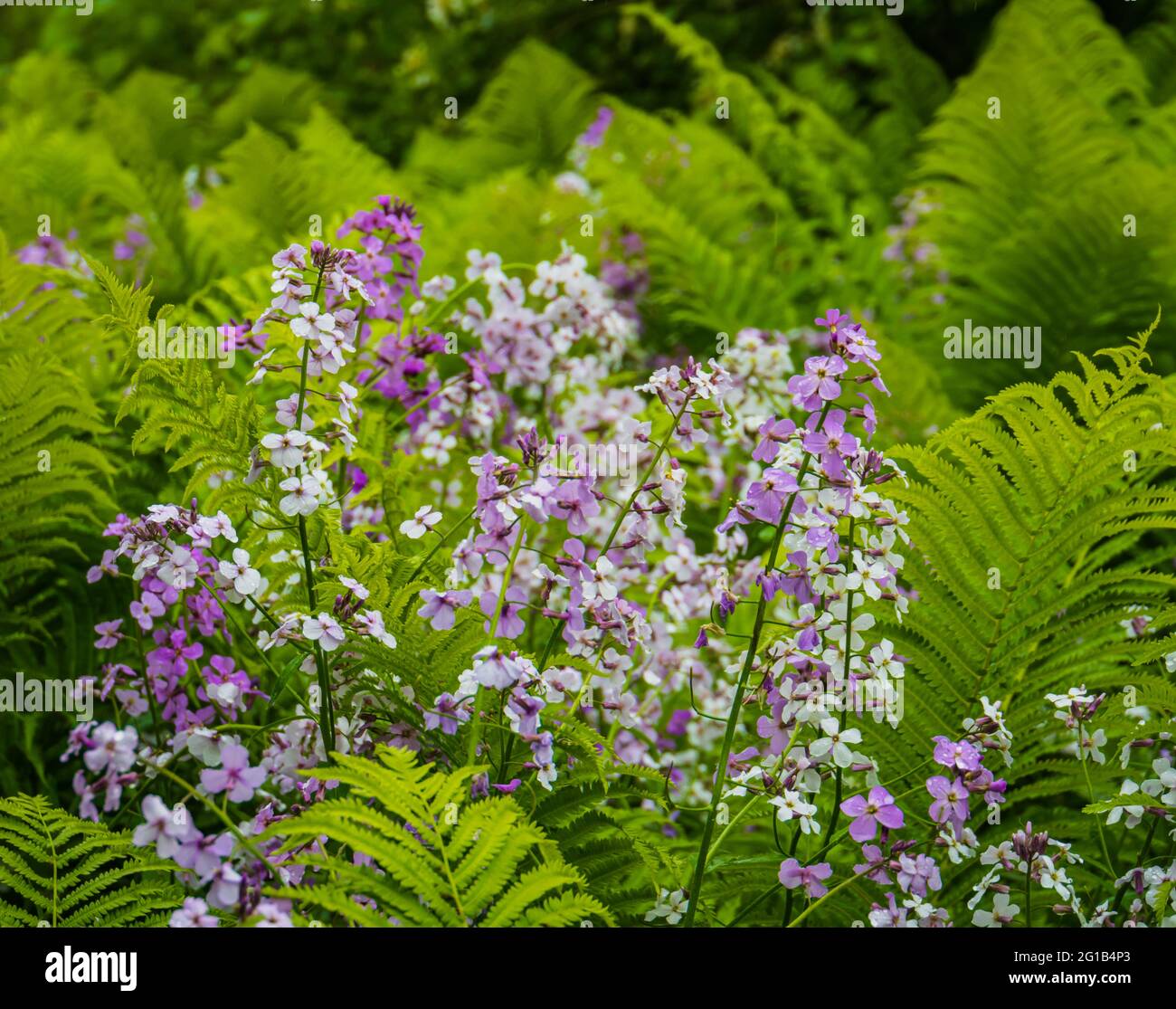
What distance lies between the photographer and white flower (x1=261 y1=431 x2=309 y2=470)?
4.99 ft

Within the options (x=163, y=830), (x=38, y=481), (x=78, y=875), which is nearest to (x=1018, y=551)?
(x=163, y=830)

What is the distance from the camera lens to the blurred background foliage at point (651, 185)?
2.64m

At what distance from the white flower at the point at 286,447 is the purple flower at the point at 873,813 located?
33.2 inches

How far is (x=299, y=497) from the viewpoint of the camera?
5.01 ft

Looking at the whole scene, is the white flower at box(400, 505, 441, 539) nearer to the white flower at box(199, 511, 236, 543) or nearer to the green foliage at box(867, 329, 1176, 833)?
the white flower at box(199, 511, 236, 543)

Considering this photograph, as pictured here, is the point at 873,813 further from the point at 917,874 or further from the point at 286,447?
the point at 286,447

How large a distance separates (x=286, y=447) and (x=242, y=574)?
184mm

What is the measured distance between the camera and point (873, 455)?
1.55 meters

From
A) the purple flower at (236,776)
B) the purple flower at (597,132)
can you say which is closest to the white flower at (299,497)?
the purple flower at (236,776)

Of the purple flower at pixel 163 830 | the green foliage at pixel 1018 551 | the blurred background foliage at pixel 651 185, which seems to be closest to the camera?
the purple flower at pixel 163 830

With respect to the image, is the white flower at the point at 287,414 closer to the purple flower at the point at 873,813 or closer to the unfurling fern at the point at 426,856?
the unfurling fern at the point at 426,856

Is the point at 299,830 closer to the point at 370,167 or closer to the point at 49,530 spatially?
the point at 49,530
